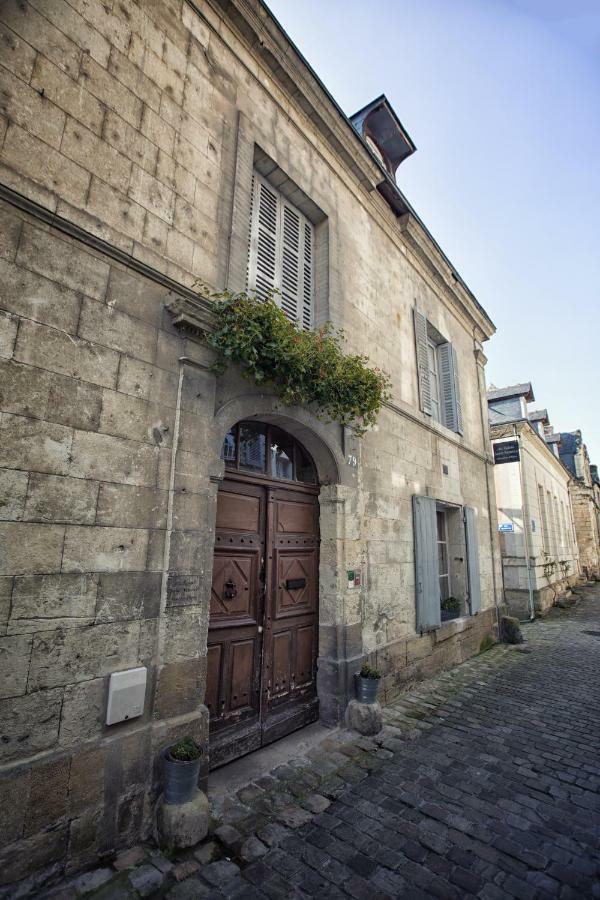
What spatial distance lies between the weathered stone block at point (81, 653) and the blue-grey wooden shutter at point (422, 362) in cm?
543

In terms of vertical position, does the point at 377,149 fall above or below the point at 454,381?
above

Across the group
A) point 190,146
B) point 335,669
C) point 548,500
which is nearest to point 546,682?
point 335,669

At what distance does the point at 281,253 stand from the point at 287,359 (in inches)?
77.9

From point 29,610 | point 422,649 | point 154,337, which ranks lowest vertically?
point 422,649

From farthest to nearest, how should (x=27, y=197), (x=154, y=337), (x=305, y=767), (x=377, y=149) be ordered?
(x=377, y=149) < (x=305, y=767) < (x=154, y=337) < (x=27, y=197)

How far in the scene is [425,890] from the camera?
2.23 m

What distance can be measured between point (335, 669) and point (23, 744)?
284 cm

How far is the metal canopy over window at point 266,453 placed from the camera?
156 inches

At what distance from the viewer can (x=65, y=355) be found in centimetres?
256

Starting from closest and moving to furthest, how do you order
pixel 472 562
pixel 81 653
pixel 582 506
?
pixel 81 653 < pixel 472 562 < pixel 582 506

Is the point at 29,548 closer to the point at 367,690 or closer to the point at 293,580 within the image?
the point at 293,580

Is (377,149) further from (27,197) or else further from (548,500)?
(548,500)

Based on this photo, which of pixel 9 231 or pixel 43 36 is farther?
pixel 43 36

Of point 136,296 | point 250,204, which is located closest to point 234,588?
point 136,296
